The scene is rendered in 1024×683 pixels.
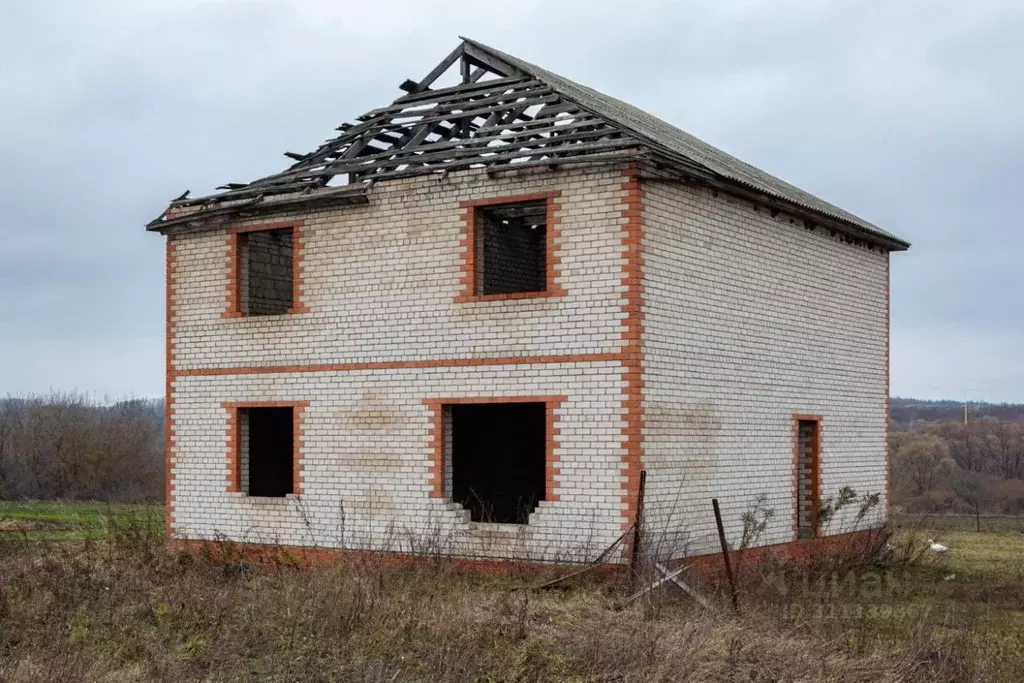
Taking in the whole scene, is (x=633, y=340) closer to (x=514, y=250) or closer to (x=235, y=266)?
(x=514, y=250)

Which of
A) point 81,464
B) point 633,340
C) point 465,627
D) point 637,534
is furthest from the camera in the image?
point 81,464

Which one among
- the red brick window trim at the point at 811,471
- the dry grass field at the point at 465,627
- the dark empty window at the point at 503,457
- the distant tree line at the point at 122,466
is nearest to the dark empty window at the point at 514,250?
the dark empty window at the point at 503,457

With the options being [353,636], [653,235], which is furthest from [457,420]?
[353,636]

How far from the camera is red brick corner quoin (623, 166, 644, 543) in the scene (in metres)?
12.1

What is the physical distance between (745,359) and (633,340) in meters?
2.51

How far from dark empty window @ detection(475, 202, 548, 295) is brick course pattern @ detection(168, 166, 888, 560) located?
1.88 m

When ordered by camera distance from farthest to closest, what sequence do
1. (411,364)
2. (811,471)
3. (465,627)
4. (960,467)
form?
(960,467) < (811,471) < (411,364) < (465,627)

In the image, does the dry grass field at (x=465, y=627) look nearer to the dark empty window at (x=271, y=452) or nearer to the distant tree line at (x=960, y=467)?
the dark empty window at (x=271, y=452)

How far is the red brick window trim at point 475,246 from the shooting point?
12836mm

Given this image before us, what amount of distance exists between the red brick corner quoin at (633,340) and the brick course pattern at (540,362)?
0.02 m

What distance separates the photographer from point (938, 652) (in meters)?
8.95

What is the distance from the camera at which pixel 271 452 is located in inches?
667

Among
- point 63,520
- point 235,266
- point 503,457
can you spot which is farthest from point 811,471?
point 63,520

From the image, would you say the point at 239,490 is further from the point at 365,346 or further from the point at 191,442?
the point at 365,346
